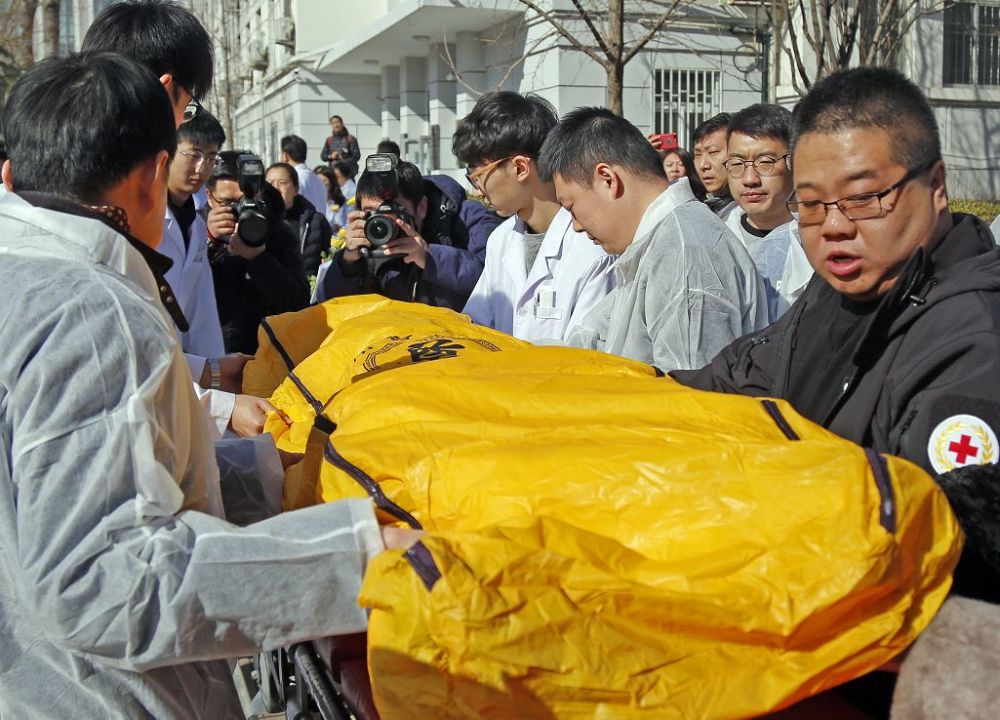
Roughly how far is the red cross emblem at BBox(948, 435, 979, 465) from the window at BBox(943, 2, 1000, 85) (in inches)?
551

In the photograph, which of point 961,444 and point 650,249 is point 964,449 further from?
point 650,249

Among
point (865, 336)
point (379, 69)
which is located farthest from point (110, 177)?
point (379, 69)

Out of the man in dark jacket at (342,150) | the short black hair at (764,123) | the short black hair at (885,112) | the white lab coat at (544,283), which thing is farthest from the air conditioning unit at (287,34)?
the short black hair at (885,112)

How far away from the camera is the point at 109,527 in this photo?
4.26 ft

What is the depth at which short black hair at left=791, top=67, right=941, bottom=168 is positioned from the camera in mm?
1933

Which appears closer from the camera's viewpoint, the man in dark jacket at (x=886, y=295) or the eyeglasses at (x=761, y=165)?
the man in dark jacket at (x=886, y=295)

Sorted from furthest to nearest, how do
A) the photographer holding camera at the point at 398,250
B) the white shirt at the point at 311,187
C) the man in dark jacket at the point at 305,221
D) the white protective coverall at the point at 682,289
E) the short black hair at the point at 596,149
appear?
1. the white shirt at the point at 311,187
2. the man in dark jacket at the point at 305,221
3. the photographer holding camera at the point at 398,250
4. the short black hair at the point at 596,149
5. the white protective coverall at the point at 682,289

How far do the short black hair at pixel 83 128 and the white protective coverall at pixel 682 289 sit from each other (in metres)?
1.52

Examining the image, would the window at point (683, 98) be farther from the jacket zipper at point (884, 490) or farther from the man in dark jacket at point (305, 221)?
Answer: the jacket zipper at point (884, 490)

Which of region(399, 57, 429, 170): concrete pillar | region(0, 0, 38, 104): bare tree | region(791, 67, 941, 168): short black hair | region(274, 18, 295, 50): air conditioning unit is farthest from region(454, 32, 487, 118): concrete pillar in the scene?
region(791, 67, 941, 168): short black hair

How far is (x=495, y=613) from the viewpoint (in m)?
1.24

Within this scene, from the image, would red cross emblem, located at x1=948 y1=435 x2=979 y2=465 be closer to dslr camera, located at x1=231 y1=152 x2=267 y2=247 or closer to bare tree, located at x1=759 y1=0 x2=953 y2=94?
dslr camera, located at x1=231 y1=152 x2=267 y2=247

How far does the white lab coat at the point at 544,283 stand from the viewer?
3443mm

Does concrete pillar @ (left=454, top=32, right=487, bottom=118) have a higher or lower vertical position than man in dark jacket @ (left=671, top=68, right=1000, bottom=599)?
higher
